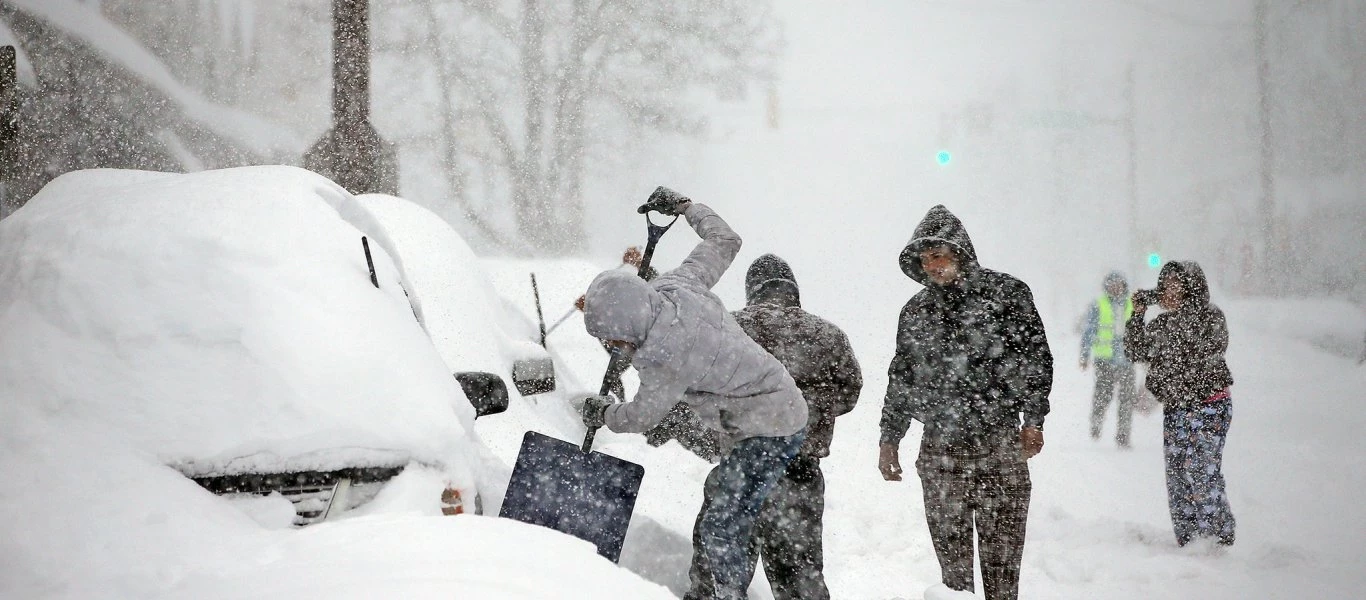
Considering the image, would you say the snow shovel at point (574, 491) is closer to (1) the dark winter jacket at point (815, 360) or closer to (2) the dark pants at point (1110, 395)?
(1) the dark winter jacket at point (815, 360)

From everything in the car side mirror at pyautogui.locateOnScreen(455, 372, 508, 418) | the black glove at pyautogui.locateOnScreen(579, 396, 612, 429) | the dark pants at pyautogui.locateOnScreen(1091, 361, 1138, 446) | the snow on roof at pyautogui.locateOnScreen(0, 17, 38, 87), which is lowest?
the dark pants at pyautogui.locateOnScreen(1091, 361, 1138, 446)

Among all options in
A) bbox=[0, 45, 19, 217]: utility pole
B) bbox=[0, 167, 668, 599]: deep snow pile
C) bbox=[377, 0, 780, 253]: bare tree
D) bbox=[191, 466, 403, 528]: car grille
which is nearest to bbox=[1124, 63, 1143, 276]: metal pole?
bbox=[377, 0, 780, 253]: bare tree

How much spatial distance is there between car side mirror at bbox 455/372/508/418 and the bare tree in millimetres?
20204

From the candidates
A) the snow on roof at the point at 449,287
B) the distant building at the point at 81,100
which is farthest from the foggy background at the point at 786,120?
the snow on roof at the point at 449,287

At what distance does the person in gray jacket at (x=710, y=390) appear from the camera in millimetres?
2926

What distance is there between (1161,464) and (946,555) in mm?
4748

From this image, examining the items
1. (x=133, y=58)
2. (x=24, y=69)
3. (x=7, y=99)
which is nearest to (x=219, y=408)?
(x=7, y=99)

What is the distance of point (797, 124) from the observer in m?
53.9

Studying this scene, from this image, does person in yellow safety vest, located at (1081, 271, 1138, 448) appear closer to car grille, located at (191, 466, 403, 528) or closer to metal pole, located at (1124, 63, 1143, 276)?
car grille, located at (191, 466, 403, 528)

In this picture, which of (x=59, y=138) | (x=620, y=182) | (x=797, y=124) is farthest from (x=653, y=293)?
(x=797, y=124)

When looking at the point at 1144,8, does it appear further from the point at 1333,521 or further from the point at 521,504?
the point at 521,504

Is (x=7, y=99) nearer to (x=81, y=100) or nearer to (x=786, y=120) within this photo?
(x=81, y=100)

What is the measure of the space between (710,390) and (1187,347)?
3.23 meters

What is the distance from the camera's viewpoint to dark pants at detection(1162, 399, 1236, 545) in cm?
458
